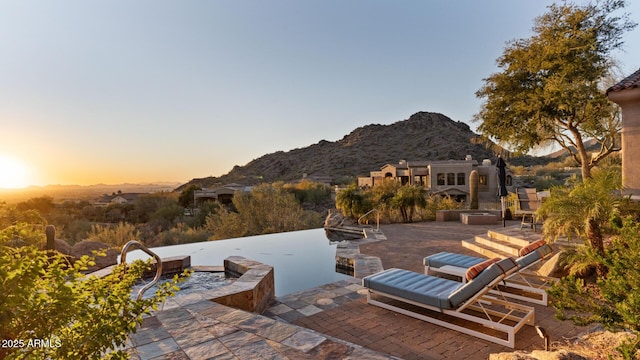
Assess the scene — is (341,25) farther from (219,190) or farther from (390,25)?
(219,190)

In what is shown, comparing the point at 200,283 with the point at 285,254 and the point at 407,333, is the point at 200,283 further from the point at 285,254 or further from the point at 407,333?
the point at 407,333

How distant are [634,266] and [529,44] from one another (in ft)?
42.9

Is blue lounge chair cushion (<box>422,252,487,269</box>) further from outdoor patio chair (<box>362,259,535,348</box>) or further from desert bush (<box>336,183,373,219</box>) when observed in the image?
desert bush (<box>336,183,373,219</box>)

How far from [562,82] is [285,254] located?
36.0 ft

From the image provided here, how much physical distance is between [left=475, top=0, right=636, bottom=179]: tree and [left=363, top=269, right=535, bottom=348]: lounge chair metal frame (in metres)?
9.80

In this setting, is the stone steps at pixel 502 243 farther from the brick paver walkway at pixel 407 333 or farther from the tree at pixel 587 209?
the brick paver walkway at pixel 407 333

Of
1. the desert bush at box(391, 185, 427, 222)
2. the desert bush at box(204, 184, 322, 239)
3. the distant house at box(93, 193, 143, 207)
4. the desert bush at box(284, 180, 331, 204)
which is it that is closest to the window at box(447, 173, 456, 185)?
the desert bush at box(284, 180, 331, 204)

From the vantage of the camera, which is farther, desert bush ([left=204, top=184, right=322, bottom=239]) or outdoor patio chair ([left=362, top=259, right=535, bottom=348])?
desert bush ([left=204, top=184, right=322, bottom=239])

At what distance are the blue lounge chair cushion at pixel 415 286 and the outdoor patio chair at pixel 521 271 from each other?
15.3 inches

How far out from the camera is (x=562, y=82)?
11.0m

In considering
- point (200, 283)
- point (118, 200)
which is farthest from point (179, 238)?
point (118, 200)

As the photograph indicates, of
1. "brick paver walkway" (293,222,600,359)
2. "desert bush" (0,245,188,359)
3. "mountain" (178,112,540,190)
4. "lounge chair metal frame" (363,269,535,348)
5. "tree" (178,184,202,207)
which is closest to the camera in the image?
"desert bush" (0,245,188,359)

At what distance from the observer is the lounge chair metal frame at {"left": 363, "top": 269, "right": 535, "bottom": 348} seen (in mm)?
3638

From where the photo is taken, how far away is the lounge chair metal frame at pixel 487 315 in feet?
11.9
